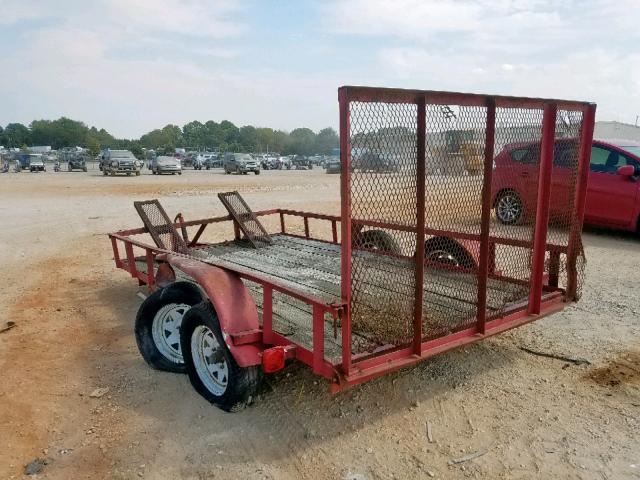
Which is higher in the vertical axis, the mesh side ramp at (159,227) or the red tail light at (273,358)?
the mesh side ramp at (159,227)

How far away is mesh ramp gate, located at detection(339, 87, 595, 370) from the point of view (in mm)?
2768

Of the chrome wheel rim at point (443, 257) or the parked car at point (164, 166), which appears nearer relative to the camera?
the chrome wheel rim at point (443, 257)

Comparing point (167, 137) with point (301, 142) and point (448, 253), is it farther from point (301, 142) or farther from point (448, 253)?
point (448, 253)

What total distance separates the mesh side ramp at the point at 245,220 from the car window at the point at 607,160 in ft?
20.4

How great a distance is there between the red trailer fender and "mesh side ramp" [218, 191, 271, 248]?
3158 mm

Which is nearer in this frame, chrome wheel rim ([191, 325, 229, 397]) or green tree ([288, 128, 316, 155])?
chrome wheel rim ([191, 325, 229, 397])

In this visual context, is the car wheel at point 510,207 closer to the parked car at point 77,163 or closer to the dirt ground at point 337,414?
the dirt ground at point 337,414

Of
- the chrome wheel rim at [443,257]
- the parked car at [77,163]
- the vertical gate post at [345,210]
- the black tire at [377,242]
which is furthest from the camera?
the parked car at [77,163]

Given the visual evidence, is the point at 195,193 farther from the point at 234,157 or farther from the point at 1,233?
the point at 234,157

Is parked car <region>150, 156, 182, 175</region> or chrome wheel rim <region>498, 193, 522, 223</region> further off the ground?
chrome wheel rim <region>498, 193, 522, 223</region>

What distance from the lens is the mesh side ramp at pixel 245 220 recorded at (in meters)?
6.71

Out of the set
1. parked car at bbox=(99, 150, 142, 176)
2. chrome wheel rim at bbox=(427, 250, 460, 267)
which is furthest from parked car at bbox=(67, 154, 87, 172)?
chrome wheel rim at bbox=(427, 250, 460, 267)

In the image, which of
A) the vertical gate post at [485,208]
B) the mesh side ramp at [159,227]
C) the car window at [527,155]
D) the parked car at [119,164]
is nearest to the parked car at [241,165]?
the parked car at [119,164]

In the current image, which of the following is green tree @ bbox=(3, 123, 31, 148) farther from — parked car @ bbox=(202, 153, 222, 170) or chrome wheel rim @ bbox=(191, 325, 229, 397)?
chrome wheel rim @ bbox=(191, 325, 229, 397)
